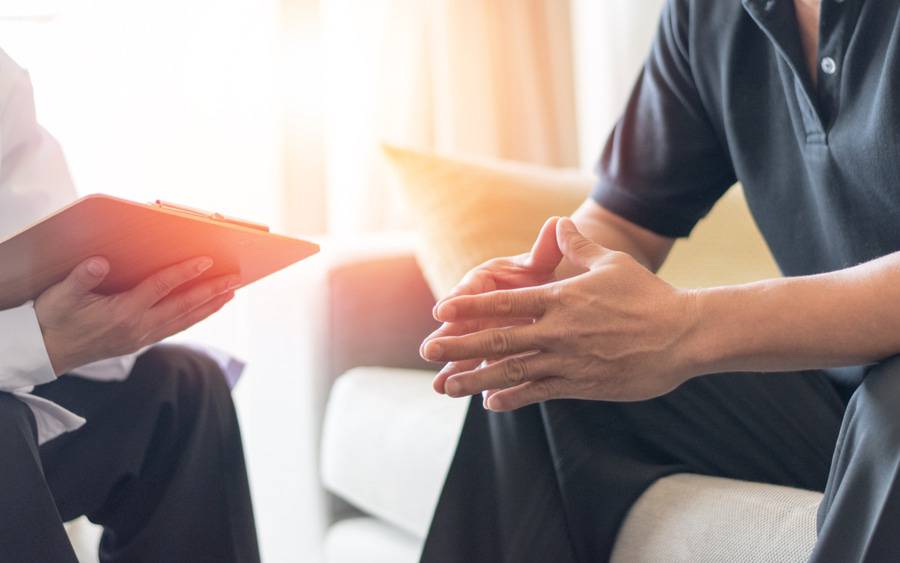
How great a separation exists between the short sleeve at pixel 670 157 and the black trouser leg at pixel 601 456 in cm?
24

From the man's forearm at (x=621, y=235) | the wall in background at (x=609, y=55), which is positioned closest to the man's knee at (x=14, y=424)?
the man's forearm at (x=621, y=235)

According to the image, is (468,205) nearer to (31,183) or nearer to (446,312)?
(31,183)

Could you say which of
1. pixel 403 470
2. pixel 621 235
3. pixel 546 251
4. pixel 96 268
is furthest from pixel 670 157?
pixel 96 268

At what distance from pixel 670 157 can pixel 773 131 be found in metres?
0.13

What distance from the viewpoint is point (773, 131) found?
107cm

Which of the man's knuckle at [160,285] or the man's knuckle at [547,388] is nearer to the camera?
the man's knuckle at [547,388]

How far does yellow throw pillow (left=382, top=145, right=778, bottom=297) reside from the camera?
1.52 meters

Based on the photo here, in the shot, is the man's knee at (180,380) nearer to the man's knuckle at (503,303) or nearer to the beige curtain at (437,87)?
the man's knuckle at (503,303)

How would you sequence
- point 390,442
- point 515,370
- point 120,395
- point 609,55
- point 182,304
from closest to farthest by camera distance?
point 515,370
point 182,304
point 120,395
point 390,442
point 609,55

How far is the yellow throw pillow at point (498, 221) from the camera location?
1.52 metres

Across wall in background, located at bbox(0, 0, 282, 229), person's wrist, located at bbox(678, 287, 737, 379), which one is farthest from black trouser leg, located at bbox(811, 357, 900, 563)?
wall in background, located at bbox(0, 0, 282, 229)

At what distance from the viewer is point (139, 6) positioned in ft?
6.69

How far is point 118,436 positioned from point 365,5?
1.48 metres

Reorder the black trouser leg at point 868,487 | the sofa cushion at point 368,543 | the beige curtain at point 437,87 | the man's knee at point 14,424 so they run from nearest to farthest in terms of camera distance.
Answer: the black trouser leg at point 868,487
the man's knee at point 14,424
the sofa cushion at point 368,543
the beige curtain at point 437,87
